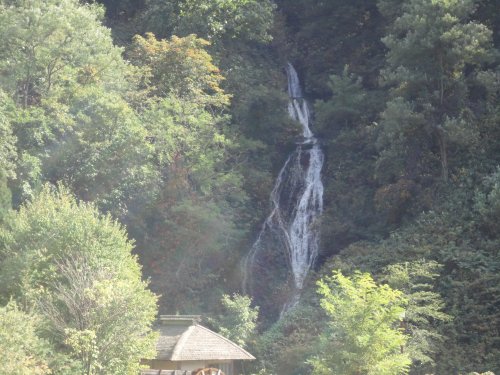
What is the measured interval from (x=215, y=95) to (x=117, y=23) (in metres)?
8.87

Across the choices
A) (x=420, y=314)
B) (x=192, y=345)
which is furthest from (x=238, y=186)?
(x=192, y=345)

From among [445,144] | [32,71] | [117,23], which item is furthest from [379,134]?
[117,23]

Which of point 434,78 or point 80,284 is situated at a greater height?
point 434,78

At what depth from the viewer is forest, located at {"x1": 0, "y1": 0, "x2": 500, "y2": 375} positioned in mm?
21328

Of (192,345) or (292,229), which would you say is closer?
(192,345)

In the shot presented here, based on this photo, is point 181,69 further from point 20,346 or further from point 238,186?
point 20,346

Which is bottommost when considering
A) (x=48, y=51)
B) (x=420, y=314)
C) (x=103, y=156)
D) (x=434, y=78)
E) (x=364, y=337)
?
(x=364, y=337)

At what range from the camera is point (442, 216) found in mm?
28969

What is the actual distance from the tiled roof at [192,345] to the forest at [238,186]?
0.73m

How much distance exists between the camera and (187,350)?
22.5 metres

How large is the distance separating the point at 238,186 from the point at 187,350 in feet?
35.9

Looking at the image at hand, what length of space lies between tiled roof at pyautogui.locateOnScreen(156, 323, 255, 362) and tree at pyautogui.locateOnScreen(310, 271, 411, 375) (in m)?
3.03

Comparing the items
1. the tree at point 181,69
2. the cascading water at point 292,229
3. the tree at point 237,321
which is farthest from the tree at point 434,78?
the tree at point 237,321

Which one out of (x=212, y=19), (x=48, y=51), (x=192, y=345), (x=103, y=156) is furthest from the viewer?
(x=212, y=19)
